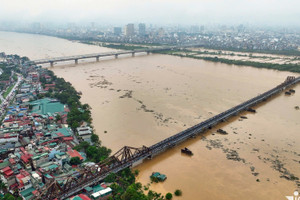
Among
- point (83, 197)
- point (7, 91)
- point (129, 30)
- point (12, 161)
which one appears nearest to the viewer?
point (83, 197)

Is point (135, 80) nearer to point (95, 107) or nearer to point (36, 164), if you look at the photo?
point (95, 107)

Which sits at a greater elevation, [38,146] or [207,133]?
[38,146]

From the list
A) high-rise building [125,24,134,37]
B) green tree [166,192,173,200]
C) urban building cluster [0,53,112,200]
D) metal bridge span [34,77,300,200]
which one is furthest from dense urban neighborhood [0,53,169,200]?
high-rise building [125,24,134,37]

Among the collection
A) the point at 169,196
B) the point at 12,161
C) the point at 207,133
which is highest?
the point at 12,161

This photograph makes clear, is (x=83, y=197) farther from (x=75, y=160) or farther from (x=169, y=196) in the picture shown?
(x=169, y=196)

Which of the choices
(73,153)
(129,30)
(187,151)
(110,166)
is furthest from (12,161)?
(129,30)

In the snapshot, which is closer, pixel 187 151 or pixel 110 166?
pixel 110 166

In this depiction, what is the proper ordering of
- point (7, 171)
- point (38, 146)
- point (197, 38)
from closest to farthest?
1. point (7, 171)
2. point (38, 146)
3. point (197, 38)
